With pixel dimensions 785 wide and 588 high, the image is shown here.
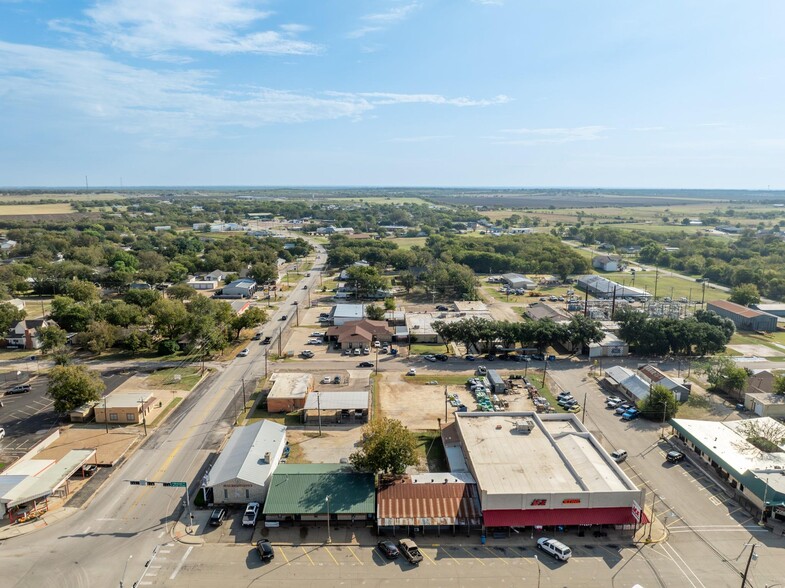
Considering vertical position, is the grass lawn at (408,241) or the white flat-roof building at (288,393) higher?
the grass lawn at (408,241)

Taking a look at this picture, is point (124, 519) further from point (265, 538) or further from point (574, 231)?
point (574, 231)

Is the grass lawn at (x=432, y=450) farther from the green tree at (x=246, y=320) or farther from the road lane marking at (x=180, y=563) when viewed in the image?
the green tree at (x=246, y=320)

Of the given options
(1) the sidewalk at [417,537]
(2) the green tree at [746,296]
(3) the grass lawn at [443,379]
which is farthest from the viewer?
(2) the green tree at [746,296]

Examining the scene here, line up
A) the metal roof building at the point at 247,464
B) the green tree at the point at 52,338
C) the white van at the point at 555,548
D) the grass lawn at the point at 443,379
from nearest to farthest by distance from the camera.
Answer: the white van at the point at 555,548, the metal roof building at the point at 247,464, the grass lawn at the point at 443,379, the green tree at the point at 52,338

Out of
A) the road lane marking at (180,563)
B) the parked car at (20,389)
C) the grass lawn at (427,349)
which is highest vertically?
the parked car at (20,389)

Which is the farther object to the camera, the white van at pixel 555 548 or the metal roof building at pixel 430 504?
the metal roof building at pixel 430 504

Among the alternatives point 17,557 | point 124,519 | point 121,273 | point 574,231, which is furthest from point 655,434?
point 574,231

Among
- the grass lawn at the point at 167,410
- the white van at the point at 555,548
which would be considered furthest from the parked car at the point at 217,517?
the white van at the point at 555,548

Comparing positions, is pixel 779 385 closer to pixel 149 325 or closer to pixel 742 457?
pixel 742 457

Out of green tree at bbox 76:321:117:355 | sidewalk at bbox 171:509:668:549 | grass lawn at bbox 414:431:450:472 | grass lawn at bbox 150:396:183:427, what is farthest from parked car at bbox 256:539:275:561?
green tree at bbox 76:321:117:355
